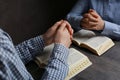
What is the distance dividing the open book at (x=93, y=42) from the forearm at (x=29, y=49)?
176mm

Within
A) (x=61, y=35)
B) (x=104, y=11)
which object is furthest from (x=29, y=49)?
(x=104, y=11)

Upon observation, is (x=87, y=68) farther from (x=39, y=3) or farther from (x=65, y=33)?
(x=39, y=3)

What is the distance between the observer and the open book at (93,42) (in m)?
1.12

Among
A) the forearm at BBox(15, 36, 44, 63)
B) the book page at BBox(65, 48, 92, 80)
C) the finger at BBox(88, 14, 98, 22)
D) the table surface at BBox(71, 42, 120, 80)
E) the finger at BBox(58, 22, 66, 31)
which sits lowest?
the table surface at BBox(71, 42, 120, 80)

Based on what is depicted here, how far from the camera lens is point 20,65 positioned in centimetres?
79

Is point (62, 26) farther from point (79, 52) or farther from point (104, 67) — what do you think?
point (104, 67)

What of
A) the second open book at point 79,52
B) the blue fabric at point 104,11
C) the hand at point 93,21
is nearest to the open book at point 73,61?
the second open book at point 79,52

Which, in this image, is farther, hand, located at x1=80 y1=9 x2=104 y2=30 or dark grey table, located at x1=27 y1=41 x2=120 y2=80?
hand, located at x1=80 y1=9 x2=104 y2=30

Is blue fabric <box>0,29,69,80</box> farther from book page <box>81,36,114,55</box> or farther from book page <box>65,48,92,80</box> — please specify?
book page <box>81,36,114,55</box>

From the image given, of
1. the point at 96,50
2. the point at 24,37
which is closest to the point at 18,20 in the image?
the point at 24,37

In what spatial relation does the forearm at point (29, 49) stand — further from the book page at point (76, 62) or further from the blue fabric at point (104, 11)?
the blue fabric at point (104, 11)

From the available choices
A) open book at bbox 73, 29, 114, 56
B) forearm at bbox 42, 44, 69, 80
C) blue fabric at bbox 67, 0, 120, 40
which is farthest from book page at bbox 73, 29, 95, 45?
forearm at bbox 42, 44, 69, 80

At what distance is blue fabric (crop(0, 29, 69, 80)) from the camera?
0.73 m

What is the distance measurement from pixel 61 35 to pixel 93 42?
174mm
